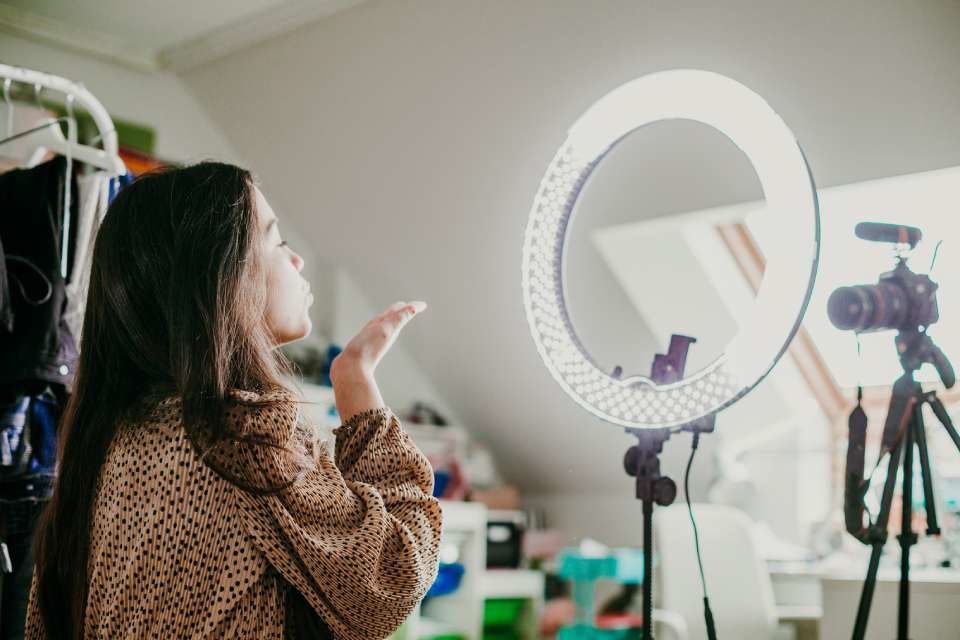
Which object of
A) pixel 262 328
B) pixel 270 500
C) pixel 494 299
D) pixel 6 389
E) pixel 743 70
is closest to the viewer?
pixel 270 500

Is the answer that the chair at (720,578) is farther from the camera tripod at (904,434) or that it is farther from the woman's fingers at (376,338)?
the woman's fingers at (376,338)

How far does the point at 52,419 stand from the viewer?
5.67ft

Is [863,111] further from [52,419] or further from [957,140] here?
[52,419]

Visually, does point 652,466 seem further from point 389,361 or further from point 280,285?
point 389,361

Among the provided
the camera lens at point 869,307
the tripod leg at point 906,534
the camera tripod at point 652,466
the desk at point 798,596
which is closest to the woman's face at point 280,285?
the camera tripod at point 652,466

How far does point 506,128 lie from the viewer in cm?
300

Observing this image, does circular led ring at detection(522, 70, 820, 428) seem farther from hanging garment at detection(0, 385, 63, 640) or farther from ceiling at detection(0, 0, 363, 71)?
ceiling at detection(0, 0, 363, 71)

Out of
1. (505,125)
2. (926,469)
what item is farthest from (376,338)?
(505,125)

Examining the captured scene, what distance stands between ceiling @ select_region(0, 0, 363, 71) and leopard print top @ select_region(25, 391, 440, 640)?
7.36 ft

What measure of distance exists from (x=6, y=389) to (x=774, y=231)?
132cm

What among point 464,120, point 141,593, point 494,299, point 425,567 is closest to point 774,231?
point 425,567

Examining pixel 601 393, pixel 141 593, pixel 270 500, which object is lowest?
pixel 141 593

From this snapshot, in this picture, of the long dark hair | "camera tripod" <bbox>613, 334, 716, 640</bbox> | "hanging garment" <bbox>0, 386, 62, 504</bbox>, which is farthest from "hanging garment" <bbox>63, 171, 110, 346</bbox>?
"camera tripod" <bbox>613, 334, 716, 640</bbox>

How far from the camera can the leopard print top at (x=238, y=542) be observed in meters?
0.98
